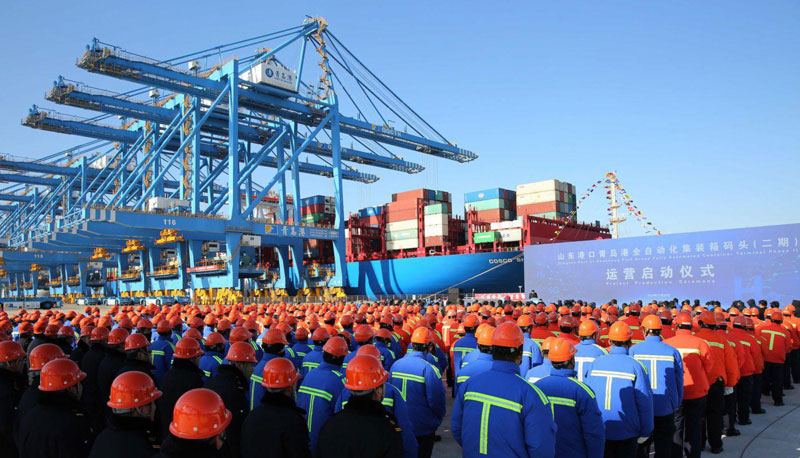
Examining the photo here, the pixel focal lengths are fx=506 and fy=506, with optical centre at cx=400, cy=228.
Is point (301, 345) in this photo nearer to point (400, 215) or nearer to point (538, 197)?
point (400, 215)

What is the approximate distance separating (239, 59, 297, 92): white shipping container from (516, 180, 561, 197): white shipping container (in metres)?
20.4

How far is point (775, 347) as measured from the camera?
8.09 m

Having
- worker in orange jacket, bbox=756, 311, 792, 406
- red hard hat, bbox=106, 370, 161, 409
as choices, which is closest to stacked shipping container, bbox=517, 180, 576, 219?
worker in orange jacket, bbox=756, 311, 792, 406

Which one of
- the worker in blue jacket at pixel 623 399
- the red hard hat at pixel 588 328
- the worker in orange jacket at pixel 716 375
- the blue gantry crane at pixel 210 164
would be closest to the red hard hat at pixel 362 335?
the red hard hat at pixel 588 328

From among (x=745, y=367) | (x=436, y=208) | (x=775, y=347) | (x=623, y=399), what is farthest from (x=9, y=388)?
(x=436, y=208)

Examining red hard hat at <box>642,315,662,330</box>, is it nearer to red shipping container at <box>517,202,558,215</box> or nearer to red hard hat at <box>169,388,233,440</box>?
red hard hat at <box>169,388,233,440</box>

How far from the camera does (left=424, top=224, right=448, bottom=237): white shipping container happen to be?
132ft

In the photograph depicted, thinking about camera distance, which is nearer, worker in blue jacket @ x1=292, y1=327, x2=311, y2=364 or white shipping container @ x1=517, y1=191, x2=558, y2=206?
worker in blue jacket @ x1=292, y1=327, x2=311, y2=364

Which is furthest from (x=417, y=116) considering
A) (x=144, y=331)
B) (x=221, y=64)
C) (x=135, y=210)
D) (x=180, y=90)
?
(x=144, y=331)

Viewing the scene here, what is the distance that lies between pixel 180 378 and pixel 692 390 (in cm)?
531

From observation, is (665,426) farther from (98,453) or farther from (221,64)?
(221,64)

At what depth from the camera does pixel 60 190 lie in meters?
58.5

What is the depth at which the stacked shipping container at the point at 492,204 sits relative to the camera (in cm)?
4184

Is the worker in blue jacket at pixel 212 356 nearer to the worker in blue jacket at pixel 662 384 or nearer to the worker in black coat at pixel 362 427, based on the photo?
the worker in black coat at pixel 362 427
